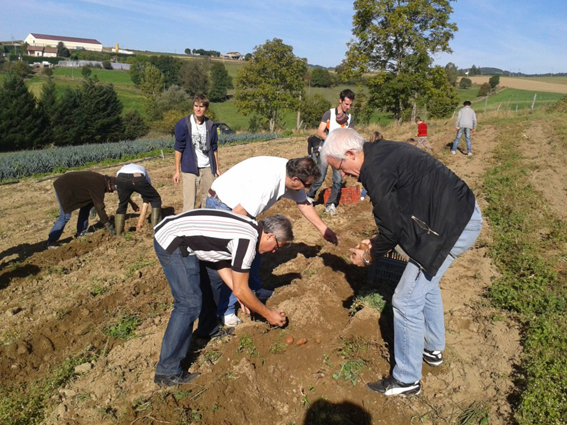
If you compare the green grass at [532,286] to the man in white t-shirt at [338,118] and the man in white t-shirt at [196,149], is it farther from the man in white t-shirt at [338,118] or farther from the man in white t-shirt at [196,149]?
the man in white t-shirt at [196,149]

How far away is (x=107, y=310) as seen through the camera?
188 inches

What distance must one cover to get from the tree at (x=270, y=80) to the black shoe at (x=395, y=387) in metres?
38.0

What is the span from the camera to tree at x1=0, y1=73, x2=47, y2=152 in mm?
35875

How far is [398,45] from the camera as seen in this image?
89.3 feet

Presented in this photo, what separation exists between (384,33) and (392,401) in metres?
27.4

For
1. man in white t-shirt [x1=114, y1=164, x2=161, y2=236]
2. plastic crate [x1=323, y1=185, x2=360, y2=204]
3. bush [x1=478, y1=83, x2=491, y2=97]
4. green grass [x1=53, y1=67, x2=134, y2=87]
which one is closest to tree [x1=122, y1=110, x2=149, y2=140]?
green grass [x1=53, y1=67, x2=134, y2=87]

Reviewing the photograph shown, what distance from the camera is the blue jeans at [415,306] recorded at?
8.98 ft

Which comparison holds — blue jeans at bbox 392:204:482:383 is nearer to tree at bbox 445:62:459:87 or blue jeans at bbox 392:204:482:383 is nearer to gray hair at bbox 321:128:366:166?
gray hair at bbox 321:128:366:166

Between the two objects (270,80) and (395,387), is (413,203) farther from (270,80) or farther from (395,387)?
(270,80)

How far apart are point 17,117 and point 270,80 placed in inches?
891

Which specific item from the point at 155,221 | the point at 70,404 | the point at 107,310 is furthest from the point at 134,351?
the point at 155,221

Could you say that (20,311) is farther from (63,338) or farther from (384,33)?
(384,33)

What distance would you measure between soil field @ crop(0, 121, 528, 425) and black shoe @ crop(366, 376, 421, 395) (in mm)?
60

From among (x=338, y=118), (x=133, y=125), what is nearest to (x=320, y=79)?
(x=133, y=125)
